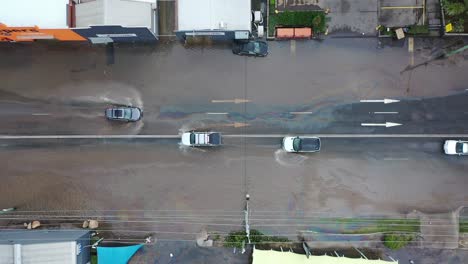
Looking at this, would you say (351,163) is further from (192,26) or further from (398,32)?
(192,26)

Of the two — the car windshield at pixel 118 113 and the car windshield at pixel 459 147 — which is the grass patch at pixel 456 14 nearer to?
the car windshield at pixel 459 147

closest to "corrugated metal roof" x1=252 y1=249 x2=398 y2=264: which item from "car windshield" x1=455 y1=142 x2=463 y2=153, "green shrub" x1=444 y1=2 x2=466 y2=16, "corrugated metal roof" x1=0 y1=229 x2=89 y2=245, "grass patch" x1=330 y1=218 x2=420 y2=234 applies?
"grass patch" x1=330 y1=218 x2=420 y2=234

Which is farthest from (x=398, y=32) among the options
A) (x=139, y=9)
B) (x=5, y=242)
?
(x=5, y=242)

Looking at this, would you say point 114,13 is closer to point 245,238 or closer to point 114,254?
point 114,254

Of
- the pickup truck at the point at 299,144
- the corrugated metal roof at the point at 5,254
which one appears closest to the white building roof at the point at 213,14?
the pickup truck at the point at 299,144

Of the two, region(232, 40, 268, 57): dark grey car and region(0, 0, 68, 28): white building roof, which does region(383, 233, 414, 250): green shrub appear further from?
region(0, 0, 68, 28): white building roof
